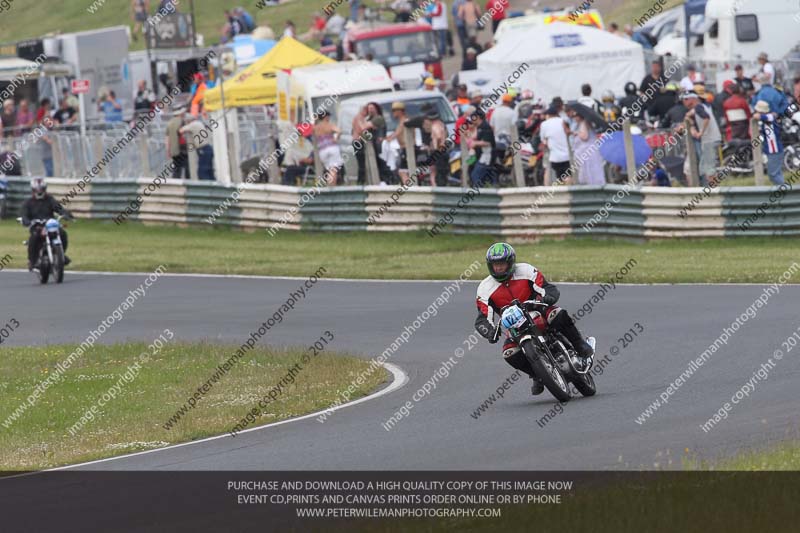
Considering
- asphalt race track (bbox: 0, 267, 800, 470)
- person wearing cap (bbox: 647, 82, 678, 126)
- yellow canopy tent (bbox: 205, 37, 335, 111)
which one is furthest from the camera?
yellow canopy tent (bbox: 205, 37, 335, 111)

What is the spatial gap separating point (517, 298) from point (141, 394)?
408 centimetres

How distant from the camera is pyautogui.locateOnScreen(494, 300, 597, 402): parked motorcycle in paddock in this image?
1172cm

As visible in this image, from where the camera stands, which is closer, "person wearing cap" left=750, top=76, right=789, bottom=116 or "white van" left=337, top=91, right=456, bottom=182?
"person wearing cap" left=750, top=76, right=789, bottom=116

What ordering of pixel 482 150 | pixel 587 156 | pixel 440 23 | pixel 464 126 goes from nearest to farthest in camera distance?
pixel 587 156 < pixel 464 126 < pixel 482 150 < pixel 440 23

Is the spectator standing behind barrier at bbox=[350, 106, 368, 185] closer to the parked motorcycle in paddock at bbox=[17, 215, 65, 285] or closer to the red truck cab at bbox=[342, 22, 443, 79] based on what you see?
the parked motorcycle in paddock at bbox=[17, 215, 65, 285]

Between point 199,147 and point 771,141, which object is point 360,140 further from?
point 771,141

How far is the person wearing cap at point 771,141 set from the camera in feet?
74.4

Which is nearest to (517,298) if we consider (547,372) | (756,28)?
(547,372)

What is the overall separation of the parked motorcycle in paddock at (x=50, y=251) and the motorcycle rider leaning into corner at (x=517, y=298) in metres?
12.8

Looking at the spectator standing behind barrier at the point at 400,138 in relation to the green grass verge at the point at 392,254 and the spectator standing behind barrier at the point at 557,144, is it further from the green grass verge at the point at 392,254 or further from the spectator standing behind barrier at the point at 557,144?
the spectator standing behind barrier at the point at 557,144

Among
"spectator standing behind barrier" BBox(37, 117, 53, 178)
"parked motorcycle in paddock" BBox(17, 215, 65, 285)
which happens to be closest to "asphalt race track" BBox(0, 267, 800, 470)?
"parked motorcycle in paddock" BBox(17, 215, 65, 285)

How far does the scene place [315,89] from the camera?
30.5 m

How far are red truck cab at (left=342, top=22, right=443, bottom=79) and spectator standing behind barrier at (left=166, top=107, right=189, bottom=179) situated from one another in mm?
11498
